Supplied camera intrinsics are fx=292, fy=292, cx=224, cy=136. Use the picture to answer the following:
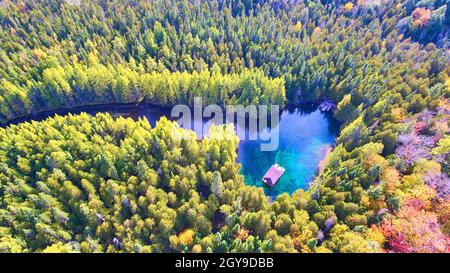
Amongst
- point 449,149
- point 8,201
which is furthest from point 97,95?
point 449,149

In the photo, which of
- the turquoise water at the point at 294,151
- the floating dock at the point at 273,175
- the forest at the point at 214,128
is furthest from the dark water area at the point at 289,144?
the forest at the point at 214,128

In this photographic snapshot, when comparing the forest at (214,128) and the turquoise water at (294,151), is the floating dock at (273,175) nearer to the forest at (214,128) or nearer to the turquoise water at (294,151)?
the turquoise water at (294,151)

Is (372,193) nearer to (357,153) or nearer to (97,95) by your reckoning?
(357,153)

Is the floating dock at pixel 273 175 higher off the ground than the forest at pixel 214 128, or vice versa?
the forest at pixel 214 128

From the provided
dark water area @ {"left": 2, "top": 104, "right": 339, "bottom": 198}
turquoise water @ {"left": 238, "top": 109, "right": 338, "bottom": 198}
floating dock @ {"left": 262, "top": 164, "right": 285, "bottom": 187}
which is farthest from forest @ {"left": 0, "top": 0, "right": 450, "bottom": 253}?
floating dock @ {"left": 262, "top": 164, "right": 285, "bottom": 187}

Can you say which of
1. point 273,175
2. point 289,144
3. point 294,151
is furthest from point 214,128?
point 294,151
